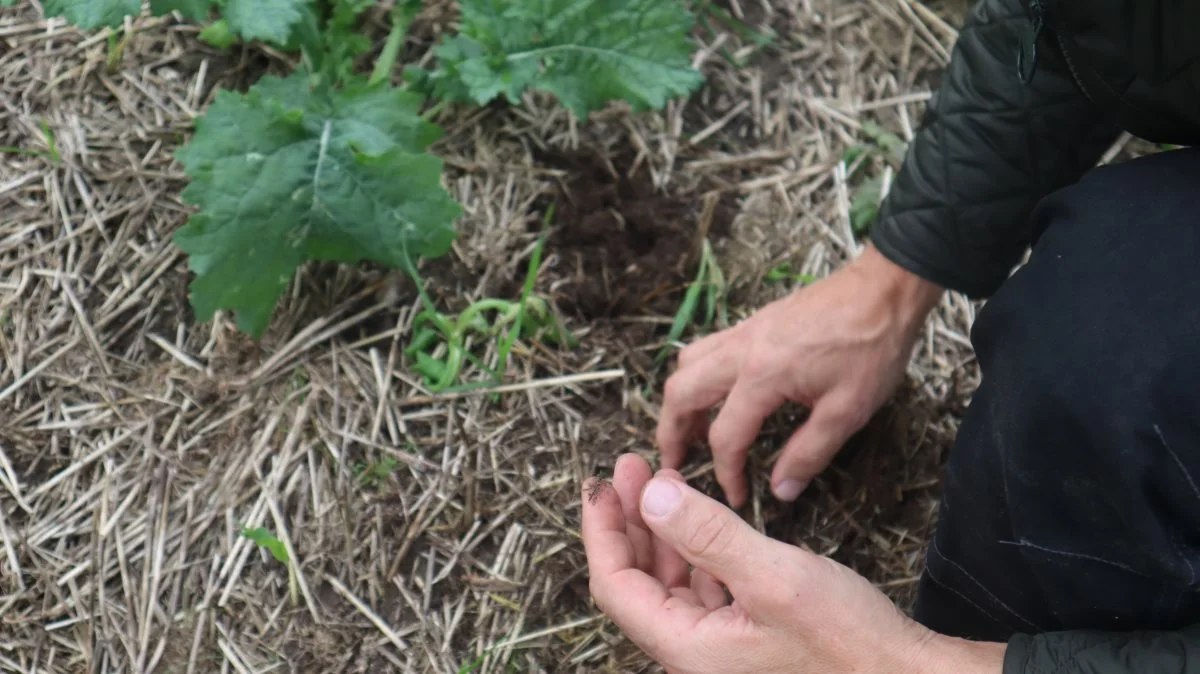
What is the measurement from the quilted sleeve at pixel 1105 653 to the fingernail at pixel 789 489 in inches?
19.8

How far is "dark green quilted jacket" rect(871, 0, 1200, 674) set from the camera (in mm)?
1173

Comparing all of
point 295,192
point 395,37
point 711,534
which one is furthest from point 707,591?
point 395,37

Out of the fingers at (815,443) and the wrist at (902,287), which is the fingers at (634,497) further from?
the wrist at (902,287)

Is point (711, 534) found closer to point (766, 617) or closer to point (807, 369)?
point (766, 617)

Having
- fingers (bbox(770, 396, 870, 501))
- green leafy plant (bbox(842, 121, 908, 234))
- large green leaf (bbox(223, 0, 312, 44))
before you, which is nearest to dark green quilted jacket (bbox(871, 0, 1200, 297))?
fingers (bbox(770, 396, 870, 501))

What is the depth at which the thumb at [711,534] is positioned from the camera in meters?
1.21

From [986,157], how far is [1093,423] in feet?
1.87

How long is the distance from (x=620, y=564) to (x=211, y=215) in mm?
898

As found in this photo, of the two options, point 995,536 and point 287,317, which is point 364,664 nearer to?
point 287,317

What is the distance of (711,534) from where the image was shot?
1.21 meters

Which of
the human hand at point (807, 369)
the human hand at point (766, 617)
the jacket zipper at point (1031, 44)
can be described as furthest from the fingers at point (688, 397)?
the jacket zipper at point (1031, 44)

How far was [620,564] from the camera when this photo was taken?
4.39 feet

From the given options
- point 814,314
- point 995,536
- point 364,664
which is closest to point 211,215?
point 364,664

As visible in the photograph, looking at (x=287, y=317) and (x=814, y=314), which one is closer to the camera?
(x=814, y=314)
